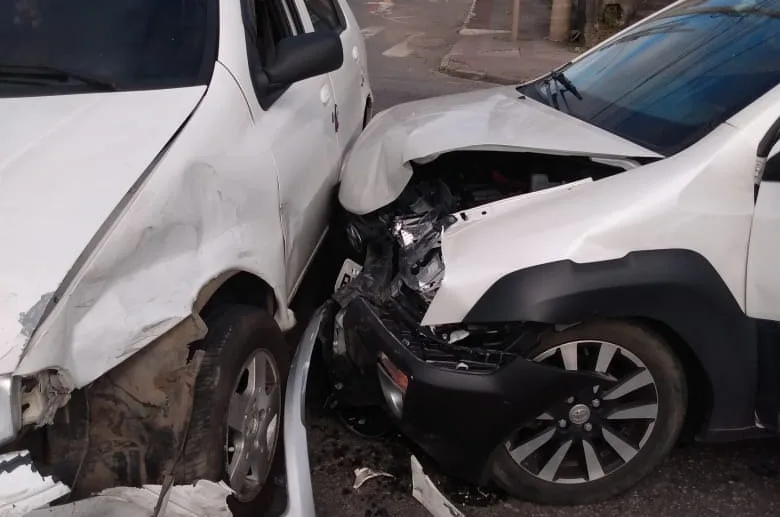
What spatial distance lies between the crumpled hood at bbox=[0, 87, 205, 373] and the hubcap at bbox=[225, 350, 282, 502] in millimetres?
689

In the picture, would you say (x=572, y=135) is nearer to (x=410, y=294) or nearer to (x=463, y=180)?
(x=463, y=180)

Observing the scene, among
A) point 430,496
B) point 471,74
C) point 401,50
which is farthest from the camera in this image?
point 401,50

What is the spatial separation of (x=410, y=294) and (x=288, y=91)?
104cm

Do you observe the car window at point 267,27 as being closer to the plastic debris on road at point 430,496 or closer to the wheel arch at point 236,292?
the wheel arch at point 236,292

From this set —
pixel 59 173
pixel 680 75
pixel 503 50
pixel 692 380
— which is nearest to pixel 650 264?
pixel 692 380

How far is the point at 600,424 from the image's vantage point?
2.80 m

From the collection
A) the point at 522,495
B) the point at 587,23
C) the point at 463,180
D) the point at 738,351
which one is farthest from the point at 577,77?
the point at 587,23

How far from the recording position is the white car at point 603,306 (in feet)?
8.57

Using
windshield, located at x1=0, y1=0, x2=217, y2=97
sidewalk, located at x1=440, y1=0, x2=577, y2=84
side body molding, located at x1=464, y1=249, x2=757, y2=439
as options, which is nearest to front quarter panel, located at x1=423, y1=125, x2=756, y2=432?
side body molding, located at x1=464, y1=249, x2=757, y2=439

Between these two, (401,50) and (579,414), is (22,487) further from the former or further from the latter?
(401,50)

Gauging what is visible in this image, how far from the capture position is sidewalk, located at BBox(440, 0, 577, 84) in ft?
34.7

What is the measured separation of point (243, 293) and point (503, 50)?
9.82 metres

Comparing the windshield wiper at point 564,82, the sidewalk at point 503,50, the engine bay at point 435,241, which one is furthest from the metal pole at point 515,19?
the engine bay at point 435,241

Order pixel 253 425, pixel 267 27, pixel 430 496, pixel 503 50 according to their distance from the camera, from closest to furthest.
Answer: pixel 430 496, pixel 253 425, pixel 267 27, pixel 503 50
